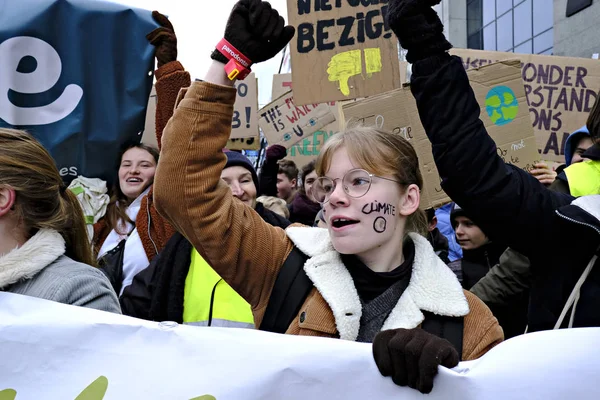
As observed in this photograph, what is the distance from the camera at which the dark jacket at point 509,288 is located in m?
3.20

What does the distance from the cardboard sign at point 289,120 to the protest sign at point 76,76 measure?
3.45 m

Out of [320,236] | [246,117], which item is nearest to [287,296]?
[320,236]

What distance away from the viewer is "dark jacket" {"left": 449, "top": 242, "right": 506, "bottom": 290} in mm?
3826

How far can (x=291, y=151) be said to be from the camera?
7.39 meters

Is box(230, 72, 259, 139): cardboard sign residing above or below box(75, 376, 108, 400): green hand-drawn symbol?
above

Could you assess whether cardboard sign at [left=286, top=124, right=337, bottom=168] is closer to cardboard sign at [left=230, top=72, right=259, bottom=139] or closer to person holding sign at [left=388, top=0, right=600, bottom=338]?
cardboard sign at [left=230, top=72, right=259, bottom=139]

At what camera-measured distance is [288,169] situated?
673 centimetres

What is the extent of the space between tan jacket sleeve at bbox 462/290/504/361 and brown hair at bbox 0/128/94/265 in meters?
1.19

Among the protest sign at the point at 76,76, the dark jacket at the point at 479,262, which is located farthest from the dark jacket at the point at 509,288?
the protest sign at the point at 76,76

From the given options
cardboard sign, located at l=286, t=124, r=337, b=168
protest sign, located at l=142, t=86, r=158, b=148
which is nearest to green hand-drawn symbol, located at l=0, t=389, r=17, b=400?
protest sign, located at l=142, t=86, r=158, b=148

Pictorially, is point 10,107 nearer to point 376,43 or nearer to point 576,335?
point 376,43

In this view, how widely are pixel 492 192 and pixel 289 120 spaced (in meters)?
5.12

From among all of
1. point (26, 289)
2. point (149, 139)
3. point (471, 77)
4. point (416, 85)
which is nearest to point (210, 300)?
point (26, 289)

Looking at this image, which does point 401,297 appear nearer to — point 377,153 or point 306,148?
point 377,153
